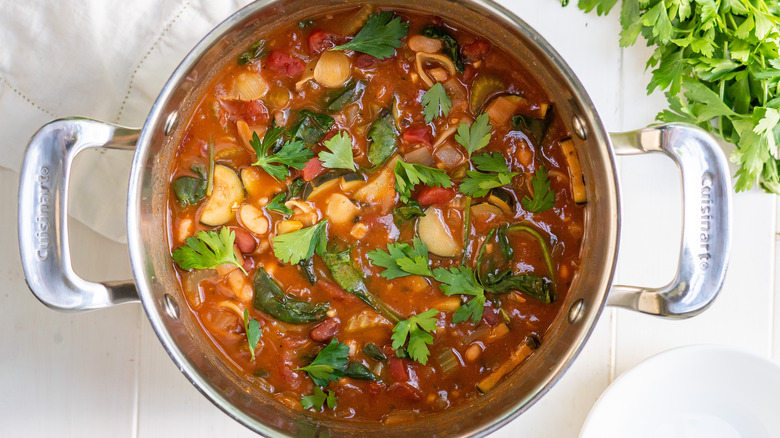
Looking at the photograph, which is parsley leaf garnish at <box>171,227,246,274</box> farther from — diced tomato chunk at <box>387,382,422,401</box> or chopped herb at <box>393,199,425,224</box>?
diced tomato chunk at <box>387,382,422,401</box>

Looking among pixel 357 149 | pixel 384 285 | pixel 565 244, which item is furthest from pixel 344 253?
pixel 565 244

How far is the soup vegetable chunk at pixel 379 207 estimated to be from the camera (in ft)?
7.15

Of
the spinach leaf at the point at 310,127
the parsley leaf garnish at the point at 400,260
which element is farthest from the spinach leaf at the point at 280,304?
the spinach leaf at the point at 310,127

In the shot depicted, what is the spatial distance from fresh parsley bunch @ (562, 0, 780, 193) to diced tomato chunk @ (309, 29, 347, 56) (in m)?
0.94

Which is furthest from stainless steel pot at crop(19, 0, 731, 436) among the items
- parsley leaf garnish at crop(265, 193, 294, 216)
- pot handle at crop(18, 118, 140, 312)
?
parsley leaf garnish at crop(265, 193, 294, 216)

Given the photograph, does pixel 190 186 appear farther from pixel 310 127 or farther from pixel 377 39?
pixel 377 39

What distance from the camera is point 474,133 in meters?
2.15

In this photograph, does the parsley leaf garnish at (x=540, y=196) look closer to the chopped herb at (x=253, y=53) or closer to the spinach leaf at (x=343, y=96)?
the spinach leaf at (x=343, y=96)

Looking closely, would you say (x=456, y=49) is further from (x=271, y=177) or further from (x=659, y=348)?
(x=659, y=348)

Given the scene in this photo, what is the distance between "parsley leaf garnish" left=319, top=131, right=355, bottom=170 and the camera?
6.99 ft

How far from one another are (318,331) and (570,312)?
2.79 feet

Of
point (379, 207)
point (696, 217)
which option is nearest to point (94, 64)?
point (379, 207)

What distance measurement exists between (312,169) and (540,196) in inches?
29.9

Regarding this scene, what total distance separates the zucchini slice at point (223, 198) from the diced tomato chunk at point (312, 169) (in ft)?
0.71
